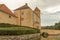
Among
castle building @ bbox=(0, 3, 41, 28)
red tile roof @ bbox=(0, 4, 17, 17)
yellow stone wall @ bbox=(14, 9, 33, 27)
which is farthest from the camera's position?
yellow stone wall @ bbox=(14, 9, 33, 27)

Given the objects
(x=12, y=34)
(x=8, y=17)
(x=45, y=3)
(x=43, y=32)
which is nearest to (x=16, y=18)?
(x=8, y=17)

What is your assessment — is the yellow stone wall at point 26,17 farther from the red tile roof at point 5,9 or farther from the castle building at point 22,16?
the red tile roof at point 5,9

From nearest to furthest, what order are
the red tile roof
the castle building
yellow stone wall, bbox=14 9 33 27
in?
the red tile roof, the castle building, yellow stone wall, bbox=14 9 33 27

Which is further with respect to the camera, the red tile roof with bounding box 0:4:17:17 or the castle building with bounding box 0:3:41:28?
the castle building with bounding box 0:3:41:28

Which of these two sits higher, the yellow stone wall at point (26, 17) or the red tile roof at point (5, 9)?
the red tile roof at point (5, 9)

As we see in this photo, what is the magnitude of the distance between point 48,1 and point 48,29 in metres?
5.82

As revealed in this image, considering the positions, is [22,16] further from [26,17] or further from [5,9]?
[5,9]

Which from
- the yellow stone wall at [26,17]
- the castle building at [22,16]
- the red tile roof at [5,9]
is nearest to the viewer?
the red tile roof at [5,9]

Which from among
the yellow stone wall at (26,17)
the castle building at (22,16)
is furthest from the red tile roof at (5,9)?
the yellow stone wall at (26,17)

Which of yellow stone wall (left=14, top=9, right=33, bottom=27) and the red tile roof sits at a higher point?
the red tile roof

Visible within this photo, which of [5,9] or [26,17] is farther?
[26,17]

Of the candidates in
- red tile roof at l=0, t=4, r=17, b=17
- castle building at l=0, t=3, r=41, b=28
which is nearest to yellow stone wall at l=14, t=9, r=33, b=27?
castle building at l=0, t=3, r=41, b=28

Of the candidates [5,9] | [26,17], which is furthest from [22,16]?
[5,9]

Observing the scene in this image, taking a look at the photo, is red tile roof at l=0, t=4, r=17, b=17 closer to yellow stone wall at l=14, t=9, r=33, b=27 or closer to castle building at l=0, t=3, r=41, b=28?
castle building at l=0, t=3, r=41, b=28
